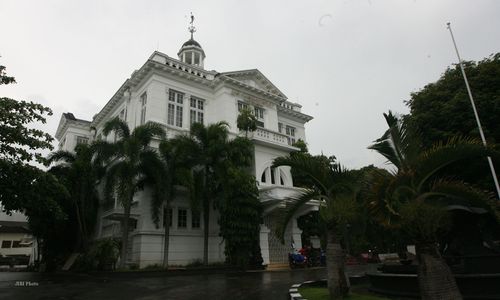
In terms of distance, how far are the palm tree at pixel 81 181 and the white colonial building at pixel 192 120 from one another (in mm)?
1173

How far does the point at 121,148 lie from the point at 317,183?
12325mm

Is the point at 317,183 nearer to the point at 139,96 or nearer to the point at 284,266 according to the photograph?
the point at 284,266

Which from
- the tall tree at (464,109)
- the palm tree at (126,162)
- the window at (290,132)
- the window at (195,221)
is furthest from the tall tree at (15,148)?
the window at (290,132)

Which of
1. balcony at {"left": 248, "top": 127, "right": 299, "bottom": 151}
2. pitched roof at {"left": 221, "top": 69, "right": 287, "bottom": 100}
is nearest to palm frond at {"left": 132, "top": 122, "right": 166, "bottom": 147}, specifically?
balcony at {"left": 248, "top": 127, "right": 299, "bottom": 151}

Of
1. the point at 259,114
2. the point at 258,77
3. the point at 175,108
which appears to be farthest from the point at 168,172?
the point at 258,77

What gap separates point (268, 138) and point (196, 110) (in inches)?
242

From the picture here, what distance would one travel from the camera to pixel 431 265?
556 cm

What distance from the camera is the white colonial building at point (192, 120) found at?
19453 mm

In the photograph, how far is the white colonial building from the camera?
1945 centimetres

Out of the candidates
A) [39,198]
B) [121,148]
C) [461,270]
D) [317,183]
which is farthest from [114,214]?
[461,270]

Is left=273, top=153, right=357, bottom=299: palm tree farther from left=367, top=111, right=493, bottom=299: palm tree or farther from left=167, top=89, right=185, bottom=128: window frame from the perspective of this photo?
left=167, top=89, right=185, bottom=128: window frame

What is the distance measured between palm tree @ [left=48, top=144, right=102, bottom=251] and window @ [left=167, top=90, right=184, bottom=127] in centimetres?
582

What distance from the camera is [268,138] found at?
23.2 meters

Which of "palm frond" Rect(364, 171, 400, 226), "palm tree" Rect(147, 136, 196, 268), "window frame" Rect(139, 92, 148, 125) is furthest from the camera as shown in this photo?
"window frame" Rect(139, 92, 148, 125)
